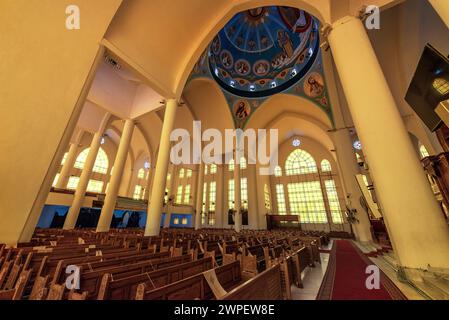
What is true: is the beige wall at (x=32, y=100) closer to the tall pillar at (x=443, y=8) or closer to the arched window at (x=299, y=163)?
the tall pillar at (x=443, y=8)

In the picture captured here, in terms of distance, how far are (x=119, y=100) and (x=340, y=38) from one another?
429 inches

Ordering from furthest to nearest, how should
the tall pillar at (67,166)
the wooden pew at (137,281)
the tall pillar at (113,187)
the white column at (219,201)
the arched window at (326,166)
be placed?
the arched window at (326,166)
the white column at (219,201)
the tall pillar at (67,166)
the tall pillar at (113,187)
the wooden pew at (137,281)

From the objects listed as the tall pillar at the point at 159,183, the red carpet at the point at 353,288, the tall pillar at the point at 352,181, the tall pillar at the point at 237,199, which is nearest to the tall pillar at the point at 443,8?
the red carpet at the point at 353,288

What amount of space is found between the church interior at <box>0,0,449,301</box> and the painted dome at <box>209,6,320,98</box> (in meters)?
0.12

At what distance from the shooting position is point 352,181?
864 centimetres

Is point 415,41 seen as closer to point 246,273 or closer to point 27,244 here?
point 246,273

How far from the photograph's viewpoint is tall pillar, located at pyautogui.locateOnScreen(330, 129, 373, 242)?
26.8 feet

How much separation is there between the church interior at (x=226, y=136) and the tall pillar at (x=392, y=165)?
0.06ft

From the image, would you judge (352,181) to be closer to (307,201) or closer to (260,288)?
(260,288)

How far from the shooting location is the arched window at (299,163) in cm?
1842

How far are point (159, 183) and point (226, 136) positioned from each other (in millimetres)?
9096

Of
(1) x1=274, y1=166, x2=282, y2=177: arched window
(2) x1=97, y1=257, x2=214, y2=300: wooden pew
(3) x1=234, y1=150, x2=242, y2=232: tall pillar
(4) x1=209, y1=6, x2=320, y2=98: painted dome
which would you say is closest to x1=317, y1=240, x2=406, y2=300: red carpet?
(2) x1=97, y1=257, x2=214, y2=300: wooden pew

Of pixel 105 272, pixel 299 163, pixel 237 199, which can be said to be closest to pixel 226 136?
pixel 237 199
